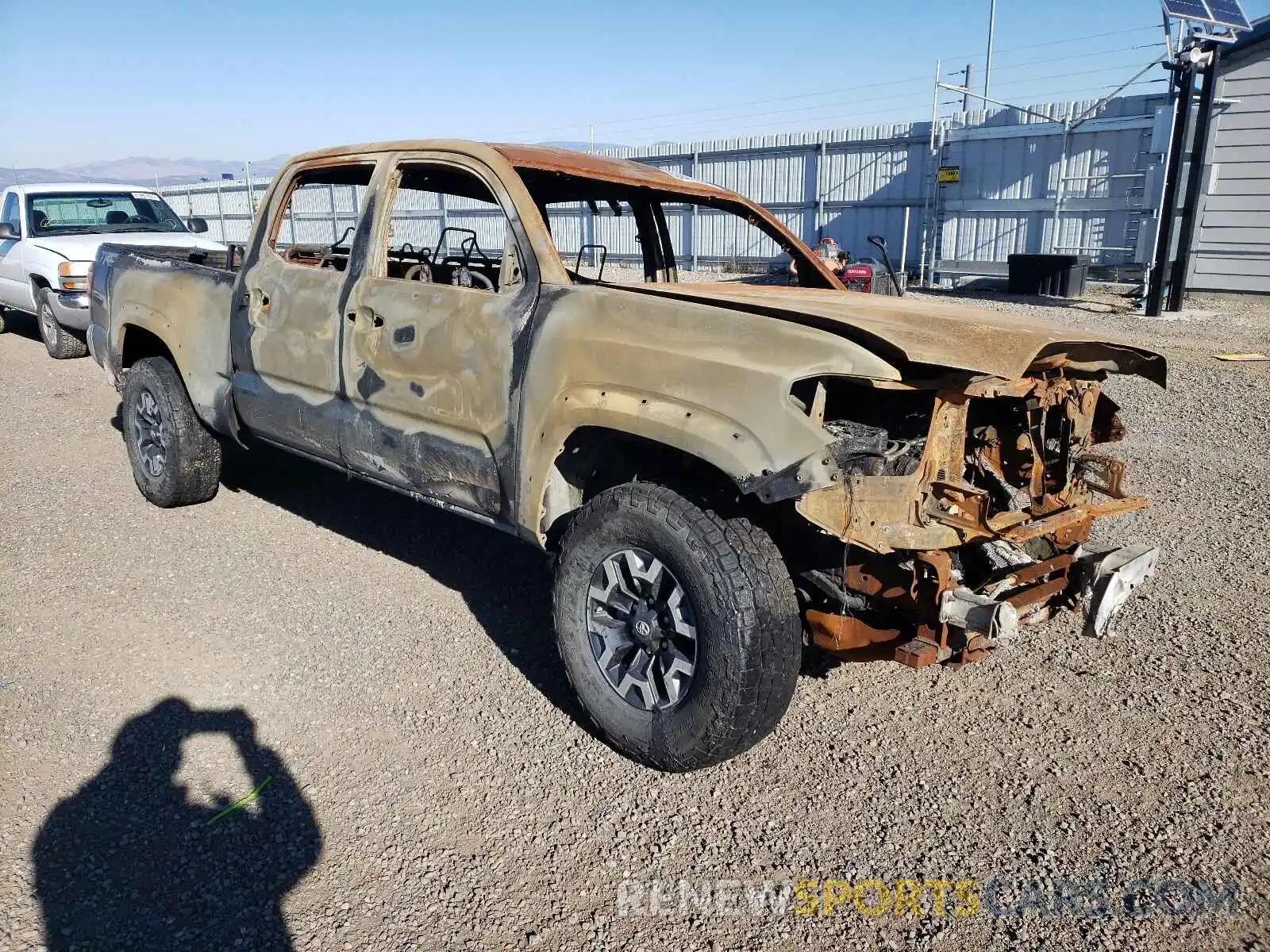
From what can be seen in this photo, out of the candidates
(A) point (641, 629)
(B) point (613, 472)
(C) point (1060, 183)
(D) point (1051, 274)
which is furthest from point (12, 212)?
(C) point (1060, 183)

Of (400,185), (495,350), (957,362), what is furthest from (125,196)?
(957,362)

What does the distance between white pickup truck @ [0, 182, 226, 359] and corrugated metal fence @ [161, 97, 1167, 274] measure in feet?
12.5

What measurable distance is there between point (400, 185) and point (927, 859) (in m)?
3.43

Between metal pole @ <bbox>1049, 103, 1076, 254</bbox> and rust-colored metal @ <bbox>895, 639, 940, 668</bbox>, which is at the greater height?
metal pole @ <bbox>1049, 103, 1076, 254</bbox>

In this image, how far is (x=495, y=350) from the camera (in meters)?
3.53

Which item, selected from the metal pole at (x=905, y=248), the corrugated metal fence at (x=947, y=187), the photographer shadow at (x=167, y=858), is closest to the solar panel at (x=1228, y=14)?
the corrugated metal fence at (x=947, y=187)

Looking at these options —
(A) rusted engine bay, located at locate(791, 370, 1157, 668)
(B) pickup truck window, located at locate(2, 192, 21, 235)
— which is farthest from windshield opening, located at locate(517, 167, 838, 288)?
(B) pickup truck window, located at locate(2, 192, 21, 235)

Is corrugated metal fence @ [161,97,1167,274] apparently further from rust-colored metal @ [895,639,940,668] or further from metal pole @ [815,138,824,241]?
rust-colored metal @ [895,639,940,668]

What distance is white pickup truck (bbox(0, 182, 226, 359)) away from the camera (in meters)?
10.1

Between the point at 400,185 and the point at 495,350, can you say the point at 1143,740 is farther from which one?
the point at 400,185

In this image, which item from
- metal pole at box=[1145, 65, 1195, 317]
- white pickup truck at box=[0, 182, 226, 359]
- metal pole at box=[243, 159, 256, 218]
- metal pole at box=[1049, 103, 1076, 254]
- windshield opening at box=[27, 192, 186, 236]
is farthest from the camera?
metal pole at box=[243, 159, 256, 218]

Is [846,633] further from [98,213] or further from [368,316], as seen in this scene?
[98,213]

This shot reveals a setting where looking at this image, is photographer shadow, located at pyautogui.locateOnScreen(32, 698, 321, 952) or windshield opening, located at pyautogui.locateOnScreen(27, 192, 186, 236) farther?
windshield opening, located at pyautogui.locateOnScreen(27, 192, 186, 236)

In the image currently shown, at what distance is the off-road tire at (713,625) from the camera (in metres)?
2.87
